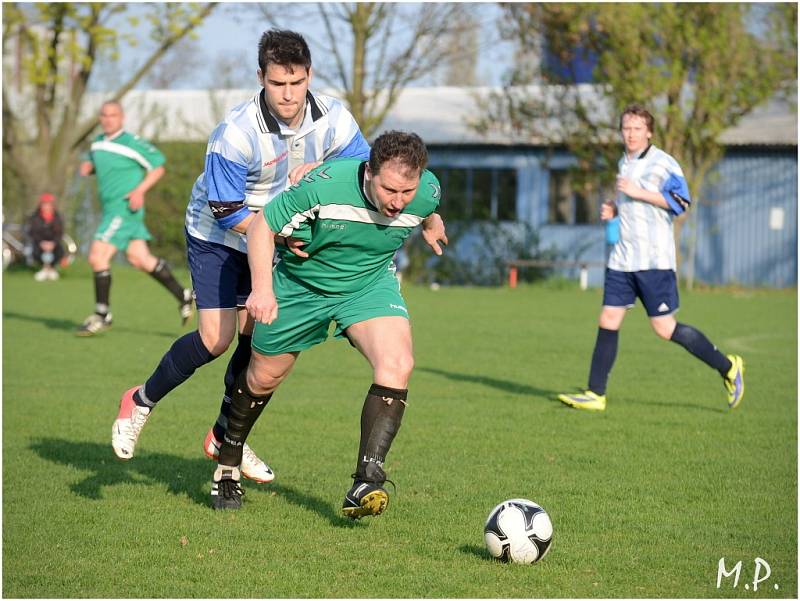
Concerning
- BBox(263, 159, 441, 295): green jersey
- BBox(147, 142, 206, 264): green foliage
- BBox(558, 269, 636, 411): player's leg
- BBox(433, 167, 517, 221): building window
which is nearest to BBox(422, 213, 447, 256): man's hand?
BBox(263, 159, 441, 295): green jersey

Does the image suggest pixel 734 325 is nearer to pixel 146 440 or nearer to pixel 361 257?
pixel 146 440

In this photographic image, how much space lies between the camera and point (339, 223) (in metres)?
5.47

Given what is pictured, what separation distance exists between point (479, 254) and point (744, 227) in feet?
20.8

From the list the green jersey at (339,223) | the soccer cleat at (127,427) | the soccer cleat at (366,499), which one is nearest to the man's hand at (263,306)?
the green jersey at (339,223)

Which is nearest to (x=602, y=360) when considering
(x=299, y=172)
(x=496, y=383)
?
(x=496, y=383)

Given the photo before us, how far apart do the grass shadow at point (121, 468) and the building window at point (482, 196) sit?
A: 78.7 ft

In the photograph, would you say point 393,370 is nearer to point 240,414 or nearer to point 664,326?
point 240,414

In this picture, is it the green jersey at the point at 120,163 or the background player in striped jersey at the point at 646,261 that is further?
the green jersey at the point at 120,163

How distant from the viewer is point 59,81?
2680cm

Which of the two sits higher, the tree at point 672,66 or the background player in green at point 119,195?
the tree at point 672,66

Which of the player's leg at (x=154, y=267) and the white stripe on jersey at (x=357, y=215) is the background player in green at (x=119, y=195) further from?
the white stripe on jersey at (x=357, y=215)

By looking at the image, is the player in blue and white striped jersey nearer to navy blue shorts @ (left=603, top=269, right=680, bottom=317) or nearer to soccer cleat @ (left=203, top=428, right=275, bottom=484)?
soccer cleat @ (left=203, top=428, right=275, bottom=484)

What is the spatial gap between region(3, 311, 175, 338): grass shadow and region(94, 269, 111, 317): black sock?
426 millimetres

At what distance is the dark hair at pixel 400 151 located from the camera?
5.09 meters
